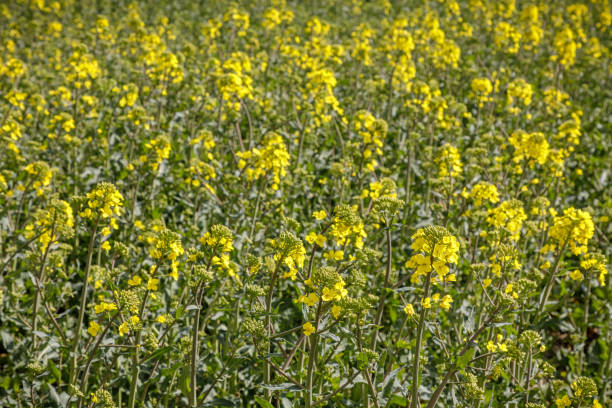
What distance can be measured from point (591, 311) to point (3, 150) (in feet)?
19.8

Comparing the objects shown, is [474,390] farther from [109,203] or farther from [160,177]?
[160,177]

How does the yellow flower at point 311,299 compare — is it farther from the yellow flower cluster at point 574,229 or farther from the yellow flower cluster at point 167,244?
the yellow flower cluster at point 574,229

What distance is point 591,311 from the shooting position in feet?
17.7

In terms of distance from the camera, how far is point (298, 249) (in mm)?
2877

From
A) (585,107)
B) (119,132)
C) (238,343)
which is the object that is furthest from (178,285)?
(585,107)

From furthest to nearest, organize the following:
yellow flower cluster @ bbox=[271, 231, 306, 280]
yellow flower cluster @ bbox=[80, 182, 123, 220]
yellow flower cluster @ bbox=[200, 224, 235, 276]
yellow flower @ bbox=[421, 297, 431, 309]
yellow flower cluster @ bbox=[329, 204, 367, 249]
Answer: yellow flower cluster @ bbox=[329, 204, 367, 249] → yellow flower cluster @ bbox=[80, 182, 123, 220] → yellow flower cluster @ bbox=[200, 224, 235, 276] → yellow flower cluster @ bbox=[271, 231, 306, 280] → yellow flower @ bbox=[421, 297, 431, 309]

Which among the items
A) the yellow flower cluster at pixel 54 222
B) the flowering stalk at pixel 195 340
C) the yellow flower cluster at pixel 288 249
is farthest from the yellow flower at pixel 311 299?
the yellow flower cluster at pixel 54 222

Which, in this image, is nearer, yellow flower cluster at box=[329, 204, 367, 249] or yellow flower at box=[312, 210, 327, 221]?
yellow flower cluster at box=[329, 204, 367, 249]

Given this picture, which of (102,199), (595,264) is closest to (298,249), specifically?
(102,199)

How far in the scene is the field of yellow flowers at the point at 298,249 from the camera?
3.07m

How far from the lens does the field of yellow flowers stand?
307 centimetres

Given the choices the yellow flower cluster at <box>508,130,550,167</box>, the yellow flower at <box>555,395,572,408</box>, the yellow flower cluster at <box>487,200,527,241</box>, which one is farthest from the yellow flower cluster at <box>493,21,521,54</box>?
the yellow flower at <box>555,395,572,408</box>

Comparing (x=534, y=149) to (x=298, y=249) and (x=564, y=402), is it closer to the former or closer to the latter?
(x=564, y=402)

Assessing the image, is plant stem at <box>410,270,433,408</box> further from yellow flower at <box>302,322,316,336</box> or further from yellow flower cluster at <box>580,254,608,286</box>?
yellow flower cluster at <box>580,254,608,286</box>
